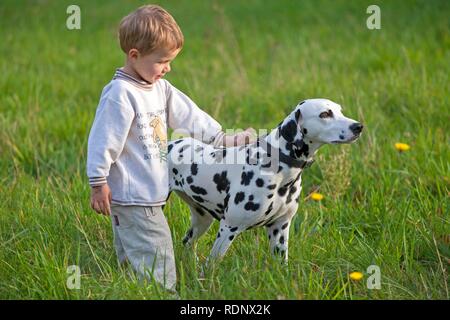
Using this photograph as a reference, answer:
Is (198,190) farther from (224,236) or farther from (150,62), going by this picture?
(150,62)

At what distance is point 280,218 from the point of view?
358 cm

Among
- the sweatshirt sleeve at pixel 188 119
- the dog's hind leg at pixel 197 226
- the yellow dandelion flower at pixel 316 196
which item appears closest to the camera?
the sweatshirt sleeve at pixel 188 119

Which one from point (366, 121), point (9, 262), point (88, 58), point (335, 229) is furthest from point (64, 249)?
point (88, 58)

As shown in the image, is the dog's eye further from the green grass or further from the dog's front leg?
the green grass

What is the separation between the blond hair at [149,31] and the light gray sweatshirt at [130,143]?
6.6 inches

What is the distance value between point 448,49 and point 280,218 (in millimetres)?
4712

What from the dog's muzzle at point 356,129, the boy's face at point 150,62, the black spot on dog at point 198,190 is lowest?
the black spot on dog at point 198,190

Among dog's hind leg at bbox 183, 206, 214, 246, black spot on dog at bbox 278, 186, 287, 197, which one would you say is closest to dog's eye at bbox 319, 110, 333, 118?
black spot on dog at bbox 278, 186, 287, 197

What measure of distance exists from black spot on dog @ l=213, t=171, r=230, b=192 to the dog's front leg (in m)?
0.32

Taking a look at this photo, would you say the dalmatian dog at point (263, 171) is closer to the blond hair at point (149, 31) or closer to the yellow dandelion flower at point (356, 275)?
the yellow dandelion flower at point (356, 275)

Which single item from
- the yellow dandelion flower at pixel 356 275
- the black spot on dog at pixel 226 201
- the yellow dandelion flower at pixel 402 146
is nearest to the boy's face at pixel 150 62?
the black spot on dog at pixel 226 201

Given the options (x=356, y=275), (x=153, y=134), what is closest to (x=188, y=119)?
(x=153, y=134)

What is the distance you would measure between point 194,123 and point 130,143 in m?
0.39

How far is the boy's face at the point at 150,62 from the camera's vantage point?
3473 mm
